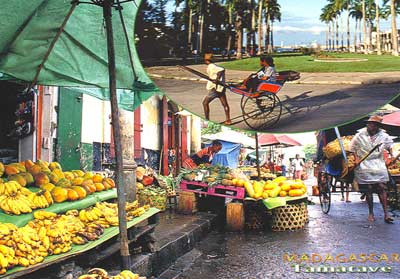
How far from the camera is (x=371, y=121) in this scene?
7.58 meters

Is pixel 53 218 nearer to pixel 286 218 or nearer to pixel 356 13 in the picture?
pixel 356 13

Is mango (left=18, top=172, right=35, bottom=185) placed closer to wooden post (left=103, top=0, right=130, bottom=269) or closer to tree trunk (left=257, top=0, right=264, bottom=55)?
wooden post (left=103, top=0, right=130, bottom=269)

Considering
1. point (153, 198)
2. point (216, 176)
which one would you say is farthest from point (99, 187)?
point (153, 198)

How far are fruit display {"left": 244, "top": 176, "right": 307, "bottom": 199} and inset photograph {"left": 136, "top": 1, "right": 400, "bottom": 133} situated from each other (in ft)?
20.5

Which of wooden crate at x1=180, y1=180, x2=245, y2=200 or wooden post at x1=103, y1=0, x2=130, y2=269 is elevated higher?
wooden post at x1=103, y1=0, x2=130, y2=269

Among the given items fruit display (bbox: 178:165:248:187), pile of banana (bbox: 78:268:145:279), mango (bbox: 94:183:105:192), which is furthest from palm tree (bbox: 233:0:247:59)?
fruit display (bbox: 178:165:248:187)

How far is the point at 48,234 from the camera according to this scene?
3838 millimetres

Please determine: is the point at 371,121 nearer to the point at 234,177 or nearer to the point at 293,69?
the point at 234,177

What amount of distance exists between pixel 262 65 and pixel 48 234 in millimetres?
2714

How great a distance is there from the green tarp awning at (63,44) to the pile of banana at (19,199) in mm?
1084

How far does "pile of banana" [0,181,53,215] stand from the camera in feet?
13.8

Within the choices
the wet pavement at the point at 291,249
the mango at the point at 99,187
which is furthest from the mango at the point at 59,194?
the wet pavement at the point at 291,249

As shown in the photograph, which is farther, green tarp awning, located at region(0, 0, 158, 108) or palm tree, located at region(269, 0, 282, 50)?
green tarp awning, located at region(0, 0, 158, 108)

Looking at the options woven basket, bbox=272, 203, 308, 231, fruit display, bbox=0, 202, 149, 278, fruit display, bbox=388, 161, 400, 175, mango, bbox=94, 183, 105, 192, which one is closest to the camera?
fruit display, bbox=0, 202, 149, 278
